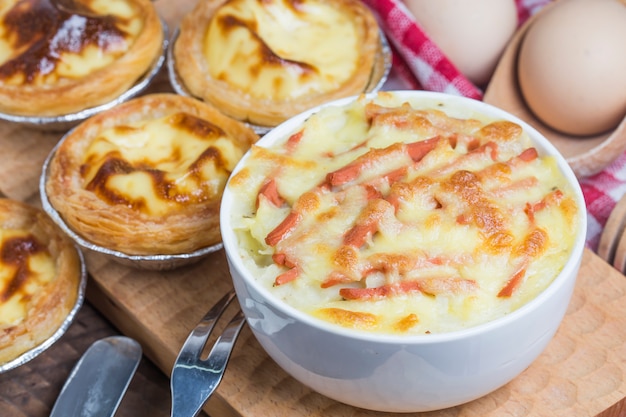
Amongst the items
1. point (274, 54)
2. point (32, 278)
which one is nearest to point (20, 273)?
point (32, 278)

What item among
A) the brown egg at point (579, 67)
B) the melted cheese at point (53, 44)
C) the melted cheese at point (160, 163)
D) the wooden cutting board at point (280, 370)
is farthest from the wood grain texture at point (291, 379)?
the melted cheese at point (53, 44)

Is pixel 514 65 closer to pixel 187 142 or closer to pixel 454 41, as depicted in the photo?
pixel 454 41

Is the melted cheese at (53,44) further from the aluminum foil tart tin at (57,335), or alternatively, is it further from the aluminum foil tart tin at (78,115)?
the aluminum foil tart tin at (57,335)

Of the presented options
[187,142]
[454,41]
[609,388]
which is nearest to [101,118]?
[187,142]

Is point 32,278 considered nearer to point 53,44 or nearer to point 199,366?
point 199,366

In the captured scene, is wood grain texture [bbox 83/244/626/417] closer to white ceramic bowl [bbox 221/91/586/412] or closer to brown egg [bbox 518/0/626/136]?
white ceramic bowl [bbox 221/91/586/412]

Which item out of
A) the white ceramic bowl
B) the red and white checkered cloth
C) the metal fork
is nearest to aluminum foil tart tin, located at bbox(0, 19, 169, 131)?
the red and white checkered cloth
